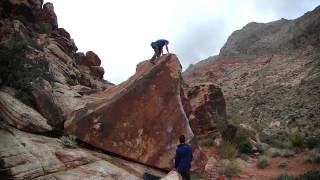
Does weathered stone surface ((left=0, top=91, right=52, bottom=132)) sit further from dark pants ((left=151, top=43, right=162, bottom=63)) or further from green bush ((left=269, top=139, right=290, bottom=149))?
green bush ((left=269, top=139, right=290, bottom=149))

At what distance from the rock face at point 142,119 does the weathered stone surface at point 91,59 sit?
13978 millimetres

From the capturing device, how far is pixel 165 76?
1262cm

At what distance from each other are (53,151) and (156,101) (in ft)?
12.4

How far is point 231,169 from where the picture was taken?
14359mm

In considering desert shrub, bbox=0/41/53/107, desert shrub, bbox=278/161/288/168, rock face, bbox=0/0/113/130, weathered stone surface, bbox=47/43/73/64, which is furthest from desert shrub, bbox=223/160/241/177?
weathered stone surface, bbox=47/43/73/64

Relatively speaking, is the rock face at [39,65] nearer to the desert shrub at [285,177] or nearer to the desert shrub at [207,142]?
the desert shrub at [207,142]

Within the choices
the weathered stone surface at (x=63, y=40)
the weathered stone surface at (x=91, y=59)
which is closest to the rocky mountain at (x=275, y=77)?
the weathered stone surface at (x=91, y=59)

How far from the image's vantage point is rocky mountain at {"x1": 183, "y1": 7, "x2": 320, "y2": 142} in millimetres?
26489

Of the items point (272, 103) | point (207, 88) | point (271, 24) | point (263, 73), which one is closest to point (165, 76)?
point (207, 88)

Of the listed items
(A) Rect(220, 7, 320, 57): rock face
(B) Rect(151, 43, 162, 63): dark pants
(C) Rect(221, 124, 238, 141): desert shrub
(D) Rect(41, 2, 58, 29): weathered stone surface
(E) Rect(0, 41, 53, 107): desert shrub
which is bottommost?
(C) Rect(221, 124, 238, 141): desert shrub

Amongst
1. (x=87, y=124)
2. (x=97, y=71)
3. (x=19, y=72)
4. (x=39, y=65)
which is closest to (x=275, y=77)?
(x=97, y=71)

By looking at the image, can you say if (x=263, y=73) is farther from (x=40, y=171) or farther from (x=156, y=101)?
(x=40, y=171)

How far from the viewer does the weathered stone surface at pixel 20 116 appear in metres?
9.86

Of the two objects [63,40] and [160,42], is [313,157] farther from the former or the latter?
[63,40]
